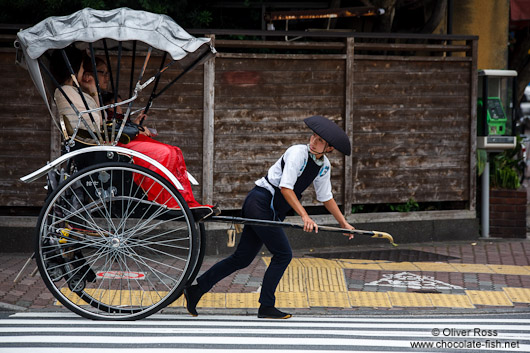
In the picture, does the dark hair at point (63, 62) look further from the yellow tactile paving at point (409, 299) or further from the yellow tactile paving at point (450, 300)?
the yellow tactile paving at point (450, 300)

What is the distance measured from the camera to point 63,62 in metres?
7.10

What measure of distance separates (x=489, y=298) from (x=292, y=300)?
194 centimetres

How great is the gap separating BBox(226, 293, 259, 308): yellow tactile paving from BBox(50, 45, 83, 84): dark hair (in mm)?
2508

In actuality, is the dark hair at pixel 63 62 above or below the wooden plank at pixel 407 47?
below

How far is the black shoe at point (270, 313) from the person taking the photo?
21.9 feet

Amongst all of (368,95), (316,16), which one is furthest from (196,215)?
(316,16)

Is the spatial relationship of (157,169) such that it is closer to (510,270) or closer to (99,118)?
(99,118)

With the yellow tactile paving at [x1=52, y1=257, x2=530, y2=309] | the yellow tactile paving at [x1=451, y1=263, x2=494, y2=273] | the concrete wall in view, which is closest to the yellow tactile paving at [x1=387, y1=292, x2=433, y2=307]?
the yellow tactile paving at [x1=52, y1=257, x2=530, y2=309]

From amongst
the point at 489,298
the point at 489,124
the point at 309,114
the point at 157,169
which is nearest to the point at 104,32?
the point at 157,169

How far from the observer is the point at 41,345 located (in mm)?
5426

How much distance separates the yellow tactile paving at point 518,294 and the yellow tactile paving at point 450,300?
47 cm

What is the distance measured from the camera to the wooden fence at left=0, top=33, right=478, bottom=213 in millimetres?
9953

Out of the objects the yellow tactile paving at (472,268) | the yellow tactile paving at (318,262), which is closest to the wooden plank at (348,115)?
the yellow tactile paving at (318,262)

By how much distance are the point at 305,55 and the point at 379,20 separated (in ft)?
7.00
